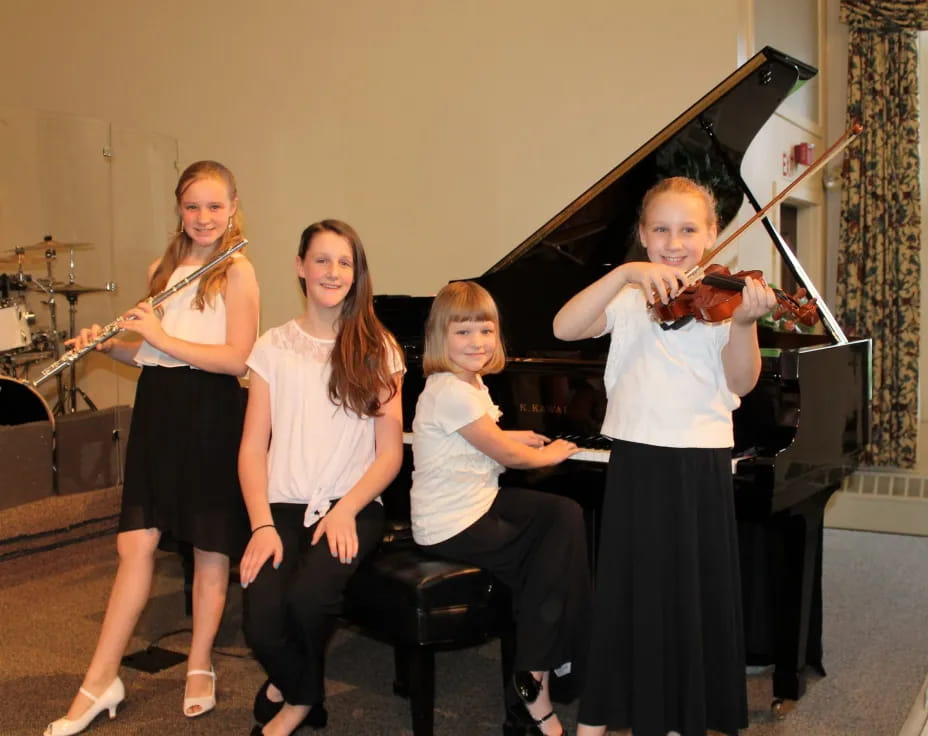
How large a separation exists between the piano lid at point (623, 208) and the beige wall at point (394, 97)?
5.99ft

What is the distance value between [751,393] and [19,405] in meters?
3.33

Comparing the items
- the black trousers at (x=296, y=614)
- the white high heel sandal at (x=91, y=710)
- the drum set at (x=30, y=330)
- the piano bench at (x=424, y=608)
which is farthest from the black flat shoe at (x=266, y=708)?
the drum set at (x=30, y=330)

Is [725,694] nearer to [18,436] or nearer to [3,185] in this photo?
[18,436]

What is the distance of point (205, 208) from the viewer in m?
2.52

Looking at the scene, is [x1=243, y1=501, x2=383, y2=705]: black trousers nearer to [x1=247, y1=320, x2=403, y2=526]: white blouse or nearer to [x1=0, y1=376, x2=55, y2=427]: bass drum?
[x1=247, y1=320, x2=403, y2=526]: white blouse

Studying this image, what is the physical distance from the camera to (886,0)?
17.0 feet

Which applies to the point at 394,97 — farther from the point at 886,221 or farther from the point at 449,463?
the point at 449,463

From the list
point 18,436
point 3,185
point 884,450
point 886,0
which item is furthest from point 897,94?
point 3,185

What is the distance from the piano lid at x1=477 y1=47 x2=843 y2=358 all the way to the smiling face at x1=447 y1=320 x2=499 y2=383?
0.56 m

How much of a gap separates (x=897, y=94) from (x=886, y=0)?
0.52m

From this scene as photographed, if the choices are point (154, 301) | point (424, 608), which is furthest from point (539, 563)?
point (154, 301)

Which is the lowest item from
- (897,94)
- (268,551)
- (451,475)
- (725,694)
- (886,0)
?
(725,694)

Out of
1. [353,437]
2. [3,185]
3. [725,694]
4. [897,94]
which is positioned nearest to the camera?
[725,694]

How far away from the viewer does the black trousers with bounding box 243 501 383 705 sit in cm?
218
